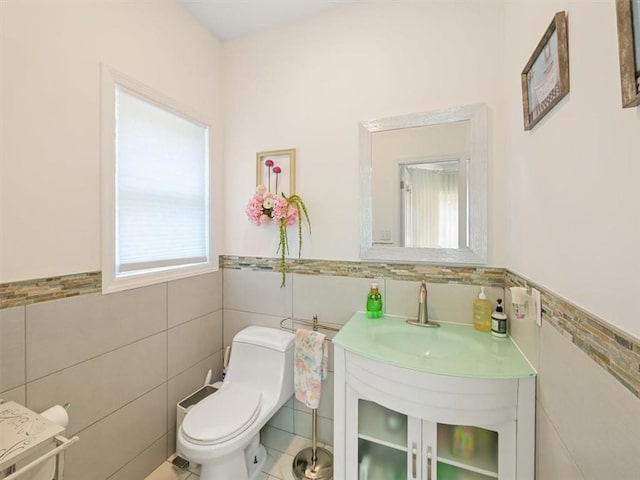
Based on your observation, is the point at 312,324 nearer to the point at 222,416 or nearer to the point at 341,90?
the point at 222,416

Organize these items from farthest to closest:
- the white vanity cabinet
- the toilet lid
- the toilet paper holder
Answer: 1. the toilet lid
2. the white vanity cabinet
3. the toilet paper holder

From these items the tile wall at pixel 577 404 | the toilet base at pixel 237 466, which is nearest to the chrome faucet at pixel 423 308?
the tile wall at pixel 577 404

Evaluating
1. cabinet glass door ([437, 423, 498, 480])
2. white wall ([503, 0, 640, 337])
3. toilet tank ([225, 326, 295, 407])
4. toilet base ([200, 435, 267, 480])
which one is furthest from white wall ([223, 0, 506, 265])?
toilet base ([200, 435, 267, 480])

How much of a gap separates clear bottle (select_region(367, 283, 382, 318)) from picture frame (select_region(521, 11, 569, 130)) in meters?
1.00

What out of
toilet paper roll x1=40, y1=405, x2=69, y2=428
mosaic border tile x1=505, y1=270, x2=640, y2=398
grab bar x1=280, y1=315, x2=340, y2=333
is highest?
mosaic border tile x1=505, y1=270, x2=640, y2=398

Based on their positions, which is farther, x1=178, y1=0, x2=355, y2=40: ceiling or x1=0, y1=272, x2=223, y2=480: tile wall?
x1=178, y1=0, x2=355, y2=40: ceiling

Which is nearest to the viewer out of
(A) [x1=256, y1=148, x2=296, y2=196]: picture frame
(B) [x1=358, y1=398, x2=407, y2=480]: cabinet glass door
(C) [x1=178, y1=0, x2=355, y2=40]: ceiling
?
(B) [x1=358, y1=398, x2=407, y2=480]: cabinet glass door

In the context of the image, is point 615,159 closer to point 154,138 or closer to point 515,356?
point 515,356

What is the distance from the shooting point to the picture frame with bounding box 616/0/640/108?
1.55ft

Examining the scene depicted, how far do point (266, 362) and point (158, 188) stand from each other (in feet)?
3.94

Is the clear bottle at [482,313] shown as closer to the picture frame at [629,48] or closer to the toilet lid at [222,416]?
the picture frame at [629,48]

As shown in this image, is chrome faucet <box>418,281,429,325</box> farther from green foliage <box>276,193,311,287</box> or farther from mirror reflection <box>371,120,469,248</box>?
green foliage <box>276,193,311,287</box>

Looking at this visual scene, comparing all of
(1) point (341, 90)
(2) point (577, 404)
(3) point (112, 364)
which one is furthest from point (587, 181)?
(3) point (112, 364)

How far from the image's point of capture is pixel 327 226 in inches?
65.8
